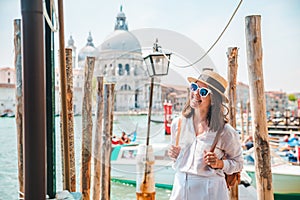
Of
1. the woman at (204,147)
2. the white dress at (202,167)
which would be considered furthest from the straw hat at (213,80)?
the white dress at (202,167)

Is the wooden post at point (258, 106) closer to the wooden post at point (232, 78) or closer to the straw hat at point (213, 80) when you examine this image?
the straw hat at point (213, 80)

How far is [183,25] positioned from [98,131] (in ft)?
4.17

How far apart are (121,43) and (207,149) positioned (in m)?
1.20

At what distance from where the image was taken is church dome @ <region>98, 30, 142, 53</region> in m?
2.21

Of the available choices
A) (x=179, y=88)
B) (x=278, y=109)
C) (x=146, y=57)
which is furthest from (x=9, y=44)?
(x=278, y=109)

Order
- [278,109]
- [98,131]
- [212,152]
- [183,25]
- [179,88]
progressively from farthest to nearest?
[278,109] → [183,25] → [98,131] → [179,88] → [212,152]

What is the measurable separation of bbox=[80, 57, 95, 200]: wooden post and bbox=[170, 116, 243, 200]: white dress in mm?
989

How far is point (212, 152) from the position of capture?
1.39 meters

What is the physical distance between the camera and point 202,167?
138cm

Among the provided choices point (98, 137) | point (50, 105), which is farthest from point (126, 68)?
point (50, 105)

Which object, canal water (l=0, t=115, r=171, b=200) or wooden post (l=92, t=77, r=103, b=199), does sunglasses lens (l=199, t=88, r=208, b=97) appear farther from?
wooden post (l=92, t=77, r=103, b=199)

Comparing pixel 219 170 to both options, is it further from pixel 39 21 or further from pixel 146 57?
pixel 39 21

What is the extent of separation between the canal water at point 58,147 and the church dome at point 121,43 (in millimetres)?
475

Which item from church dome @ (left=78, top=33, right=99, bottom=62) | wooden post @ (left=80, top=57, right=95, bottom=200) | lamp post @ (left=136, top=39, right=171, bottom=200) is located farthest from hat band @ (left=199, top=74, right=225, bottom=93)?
church dome @ (left=78, top=33, right=99, bottom=62)
